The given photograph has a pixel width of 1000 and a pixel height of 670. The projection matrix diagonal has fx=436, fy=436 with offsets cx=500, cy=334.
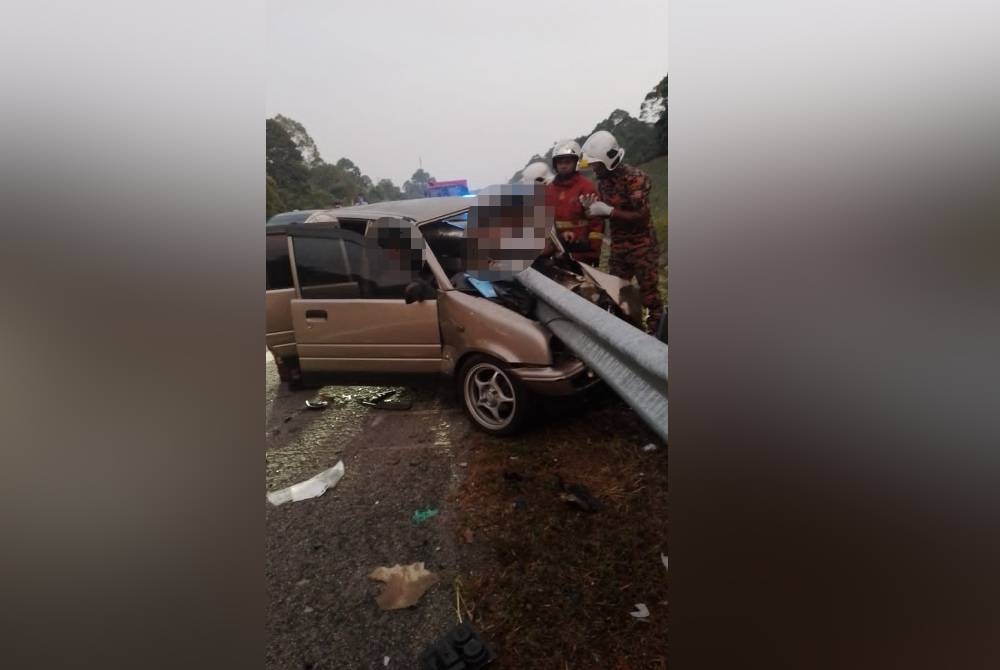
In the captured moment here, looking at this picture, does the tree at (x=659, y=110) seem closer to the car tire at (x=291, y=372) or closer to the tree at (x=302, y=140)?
the tree at (x=302, y=140)

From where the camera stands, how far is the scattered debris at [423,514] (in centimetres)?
102

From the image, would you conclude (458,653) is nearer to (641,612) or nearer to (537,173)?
(641,612)

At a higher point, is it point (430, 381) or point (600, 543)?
point (430, 381)

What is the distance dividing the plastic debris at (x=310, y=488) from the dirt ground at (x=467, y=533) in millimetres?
13

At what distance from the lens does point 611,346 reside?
915 mm

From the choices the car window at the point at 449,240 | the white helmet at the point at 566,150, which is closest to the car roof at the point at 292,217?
the car window at the point at 449,240

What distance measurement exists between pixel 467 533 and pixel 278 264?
2.43 feet

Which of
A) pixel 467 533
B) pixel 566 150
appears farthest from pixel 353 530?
pixel 566 150

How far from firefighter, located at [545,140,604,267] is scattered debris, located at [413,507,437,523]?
675 millimetres
